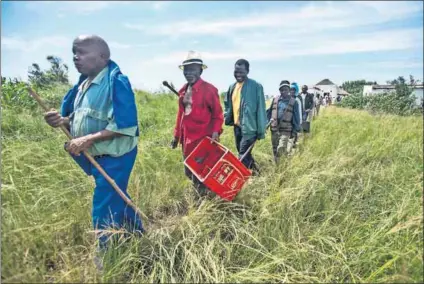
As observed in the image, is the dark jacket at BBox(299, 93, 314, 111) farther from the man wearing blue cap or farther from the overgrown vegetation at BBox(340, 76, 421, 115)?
the overgrown vegetation at BBox(340, 76, 421, 115)

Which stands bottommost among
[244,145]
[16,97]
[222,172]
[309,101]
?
[222,172]

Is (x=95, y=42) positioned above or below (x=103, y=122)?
above

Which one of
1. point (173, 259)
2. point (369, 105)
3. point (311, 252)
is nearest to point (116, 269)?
point (173, 259)

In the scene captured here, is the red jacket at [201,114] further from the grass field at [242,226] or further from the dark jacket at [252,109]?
the dark jacket at [252,109]

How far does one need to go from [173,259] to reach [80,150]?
93 cm

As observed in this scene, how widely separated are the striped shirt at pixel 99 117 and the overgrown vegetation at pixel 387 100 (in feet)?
7.75

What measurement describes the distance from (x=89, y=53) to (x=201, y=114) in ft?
4.77

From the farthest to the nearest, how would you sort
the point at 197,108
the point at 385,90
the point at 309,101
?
1. the point at 309,101
2. the point at 197,108
3. the point at 385,90

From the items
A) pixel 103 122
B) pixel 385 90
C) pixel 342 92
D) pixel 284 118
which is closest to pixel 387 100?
pixel 385 90

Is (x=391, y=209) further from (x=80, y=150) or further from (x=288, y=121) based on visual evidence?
(x=288, y=121)

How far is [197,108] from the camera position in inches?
140

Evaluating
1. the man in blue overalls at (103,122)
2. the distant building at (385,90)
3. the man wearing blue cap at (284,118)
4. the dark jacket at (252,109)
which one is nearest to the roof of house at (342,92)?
the distant building at (385,90)

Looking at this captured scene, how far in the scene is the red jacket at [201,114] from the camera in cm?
355

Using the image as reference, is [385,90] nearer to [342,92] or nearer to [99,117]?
[342,92]
